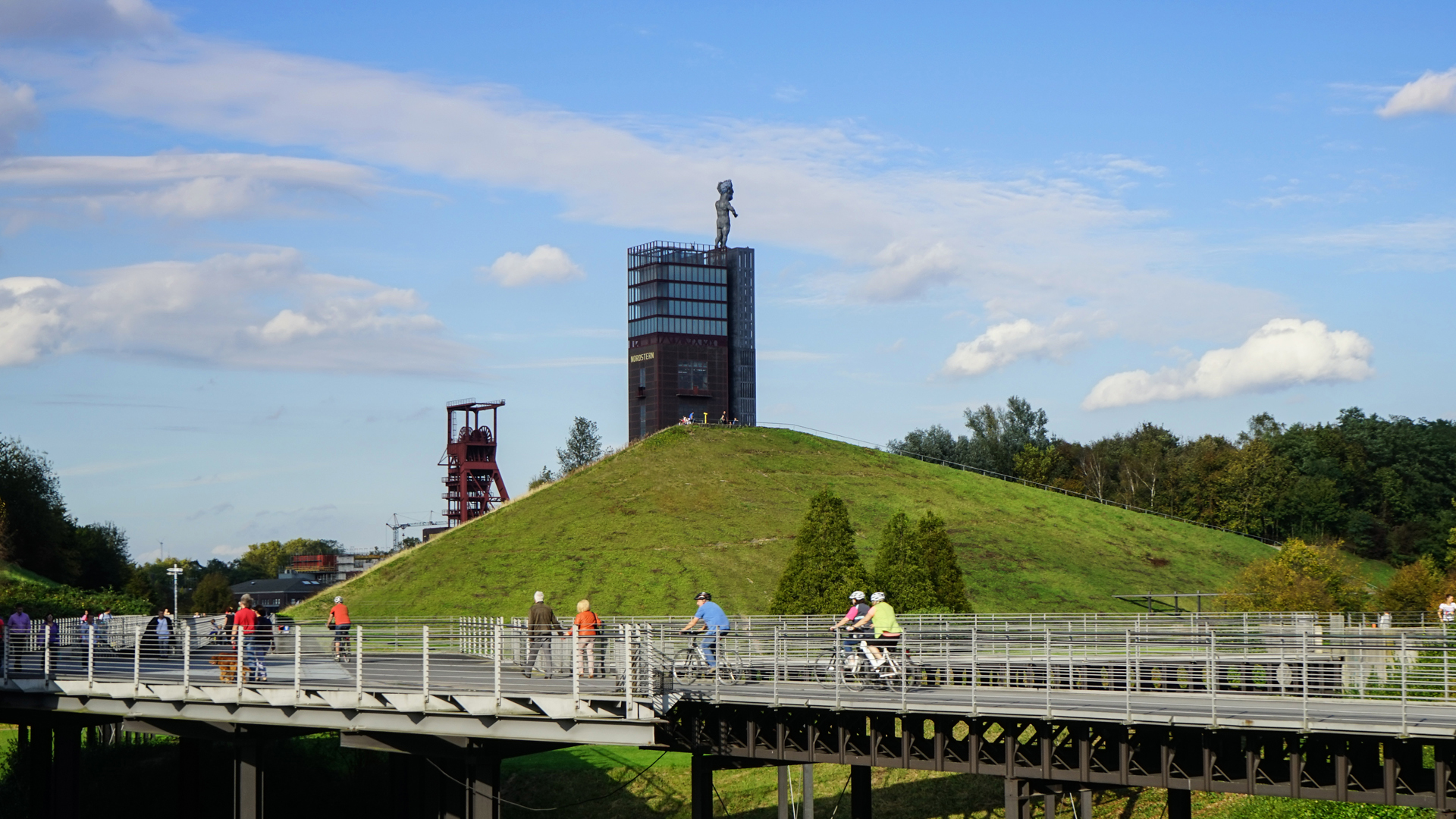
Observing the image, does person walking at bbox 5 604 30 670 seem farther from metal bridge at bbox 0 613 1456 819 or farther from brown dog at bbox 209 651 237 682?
brown dog at bbox 209 651 237 682

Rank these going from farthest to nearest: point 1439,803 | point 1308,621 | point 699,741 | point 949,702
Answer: point 1308,621 → point 699,741 → point 949,702 → point 1439,803

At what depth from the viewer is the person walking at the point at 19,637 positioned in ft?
115

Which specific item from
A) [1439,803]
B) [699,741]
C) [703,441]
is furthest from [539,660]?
[703,441]

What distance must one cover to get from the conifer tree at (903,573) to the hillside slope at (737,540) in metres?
15.0

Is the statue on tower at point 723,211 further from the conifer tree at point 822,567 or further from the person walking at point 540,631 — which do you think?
the person walking at point 540,631

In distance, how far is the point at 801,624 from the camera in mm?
53281

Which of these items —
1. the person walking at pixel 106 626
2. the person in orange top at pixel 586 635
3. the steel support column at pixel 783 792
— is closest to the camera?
the person in orange top at pixel 586 635

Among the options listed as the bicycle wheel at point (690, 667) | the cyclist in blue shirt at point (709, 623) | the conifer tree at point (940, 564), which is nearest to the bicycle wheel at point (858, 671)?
the cyclist in blue shirt at point (709, 623)

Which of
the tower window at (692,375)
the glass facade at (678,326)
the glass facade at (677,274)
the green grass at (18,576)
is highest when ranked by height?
the glass facade at (677,274)

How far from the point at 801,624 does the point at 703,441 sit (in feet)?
216

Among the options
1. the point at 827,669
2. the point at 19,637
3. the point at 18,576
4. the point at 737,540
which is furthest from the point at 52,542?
the point at 827,669

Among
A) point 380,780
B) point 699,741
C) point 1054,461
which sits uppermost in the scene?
point 1054,461

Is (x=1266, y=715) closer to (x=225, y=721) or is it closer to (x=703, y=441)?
(x=225, y=721)

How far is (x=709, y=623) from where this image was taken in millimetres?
27797
